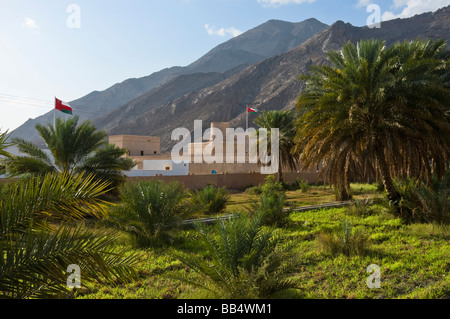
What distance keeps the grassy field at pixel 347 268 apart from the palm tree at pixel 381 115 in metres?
2.55

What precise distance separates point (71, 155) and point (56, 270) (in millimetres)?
12703

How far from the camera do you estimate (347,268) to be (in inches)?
247

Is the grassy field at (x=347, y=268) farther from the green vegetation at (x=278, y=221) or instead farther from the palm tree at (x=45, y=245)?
the palm tree at (x=45, y=245)

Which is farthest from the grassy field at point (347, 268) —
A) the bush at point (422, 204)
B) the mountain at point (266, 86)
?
the mountain at point (266, 86)

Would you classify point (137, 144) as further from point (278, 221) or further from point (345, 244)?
point (345, 244)

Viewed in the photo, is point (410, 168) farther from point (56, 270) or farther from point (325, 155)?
point (56, 270)

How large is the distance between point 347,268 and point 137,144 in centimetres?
4291

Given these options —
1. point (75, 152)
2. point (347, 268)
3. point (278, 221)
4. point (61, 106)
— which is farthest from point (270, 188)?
point (61, 106)

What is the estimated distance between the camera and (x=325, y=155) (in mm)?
12094

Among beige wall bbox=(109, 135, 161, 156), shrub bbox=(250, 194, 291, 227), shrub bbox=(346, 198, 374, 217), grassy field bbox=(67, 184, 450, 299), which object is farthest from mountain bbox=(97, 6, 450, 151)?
grassy field bbox=(67, 184, 450, 299)

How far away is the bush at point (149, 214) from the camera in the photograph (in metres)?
8.68
